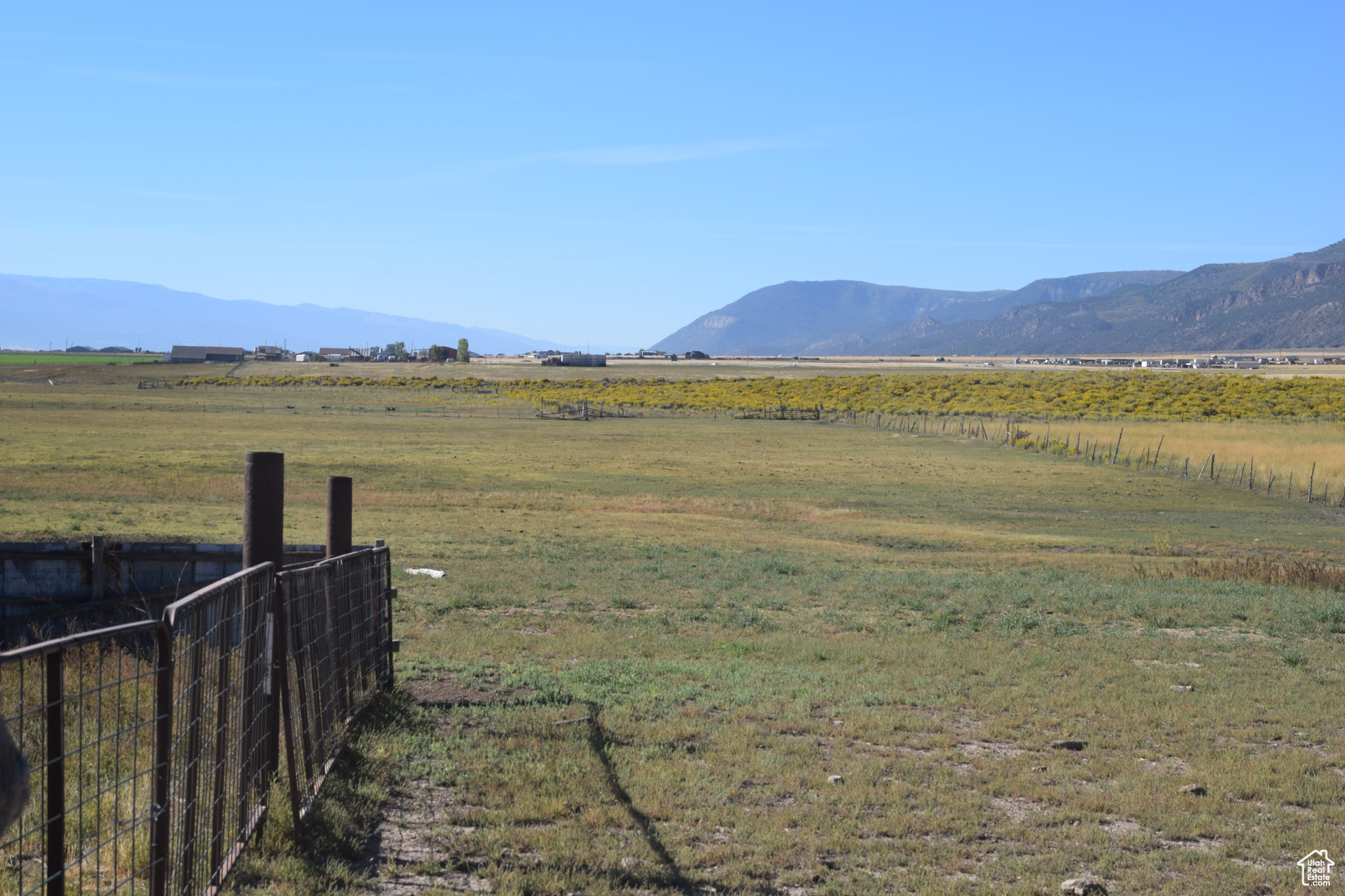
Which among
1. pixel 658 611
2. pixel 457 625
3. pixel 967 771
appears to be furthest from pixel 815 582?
pixel 967 771

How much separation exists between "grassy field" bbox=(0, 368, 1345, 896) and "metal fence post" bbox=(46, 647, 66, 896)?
5.66 feet

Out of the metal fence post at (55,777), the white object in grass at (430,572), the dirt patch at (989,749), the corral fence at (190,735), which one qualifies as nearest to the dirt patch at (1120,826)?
the dirt patch at (989,749)

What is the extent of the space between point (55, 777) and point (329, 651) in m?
3.96

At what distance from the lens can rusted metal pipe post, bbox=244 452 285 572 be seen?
696 centimetres

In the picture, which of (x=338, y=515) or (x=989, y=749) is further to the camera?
(x=338, y=515)

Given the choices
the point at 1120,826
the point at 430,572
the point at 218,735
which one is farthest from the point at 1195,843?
the point at 430,572

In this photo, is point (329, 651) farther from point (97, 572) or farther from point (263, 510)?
point (97, 572)

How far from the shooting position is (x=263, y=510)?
700 cm

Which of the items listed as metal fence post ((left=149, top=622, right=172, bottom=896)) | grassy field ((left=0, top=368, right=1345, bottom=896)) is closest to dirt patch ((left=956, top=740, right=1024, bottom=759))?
grassy field ((left=0, top=368, right=1345, bottom=896))

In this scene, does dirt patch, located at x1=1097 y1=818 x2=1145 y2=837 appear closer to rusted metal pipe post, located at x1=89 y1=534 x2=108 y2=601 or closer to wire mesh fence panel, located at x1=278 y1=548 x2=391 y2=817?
wire mesh fence panel, located at x1=278 y1=548 x2=391 y2=817

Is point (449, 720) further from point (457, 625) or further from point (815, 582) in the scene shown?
point (815, 582)

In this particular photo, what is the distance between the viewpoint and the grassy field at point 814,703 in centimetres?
623

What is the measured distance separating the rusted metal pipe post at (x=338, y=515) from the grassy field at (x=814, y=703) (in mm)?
1466

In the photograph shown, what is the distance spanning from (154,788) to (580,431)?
6710 centimetres
